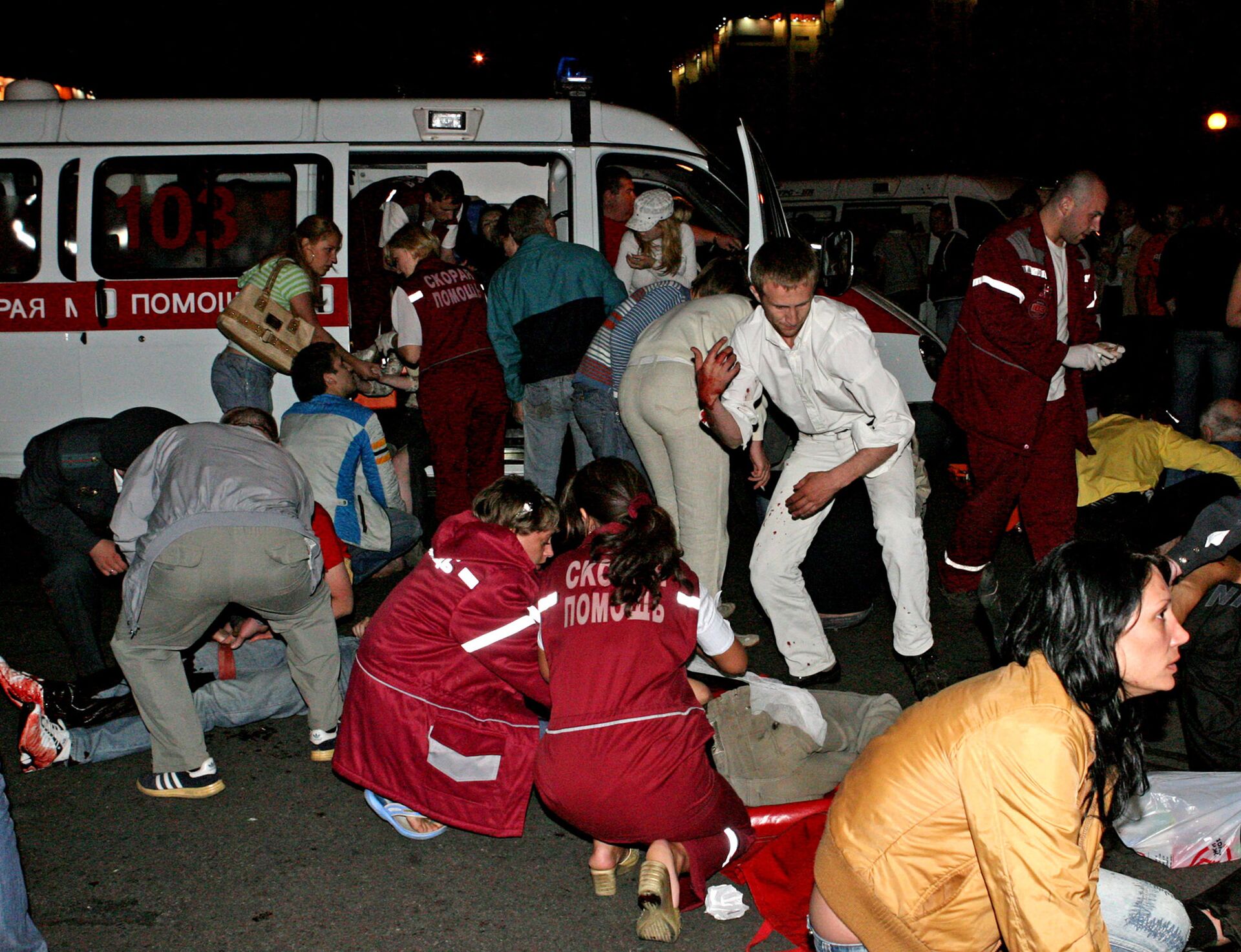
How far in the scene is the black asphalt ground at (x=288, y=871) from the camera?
129 inches

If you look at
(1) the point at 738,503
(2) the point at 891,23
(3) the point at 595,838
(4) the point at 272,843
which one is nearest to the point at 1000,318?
(1) the point at 738,503

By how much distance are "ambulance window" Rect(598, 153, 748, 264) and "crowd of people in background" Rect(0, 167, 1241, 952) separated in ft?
0.46

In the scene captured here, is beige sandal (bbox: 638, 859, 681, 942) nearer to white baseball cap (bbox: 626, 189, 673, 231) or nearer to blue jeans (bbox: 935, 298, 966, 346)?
white baseball cap (bbox: 626, 189, 673, 231)

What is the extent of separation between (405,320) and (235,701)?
103 inches

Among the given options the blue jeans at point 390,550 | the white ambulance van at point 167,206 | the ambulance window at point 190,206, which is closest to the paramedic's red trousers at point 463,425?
the blue jeans at point 390,550

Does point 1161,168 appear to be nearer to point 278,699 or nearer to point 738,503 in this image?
point 738,503

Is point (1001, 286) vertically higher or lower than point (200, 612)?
higher

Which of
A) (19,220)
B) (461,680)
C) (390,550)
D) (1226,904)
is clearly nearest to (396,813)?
(461,680)

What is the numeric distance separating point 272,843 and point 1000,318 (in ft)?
12.1

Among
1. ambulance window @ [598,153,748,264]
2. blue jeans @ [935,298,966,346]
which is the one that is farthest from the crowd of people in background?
blue jeans @ [935,298,966,346]

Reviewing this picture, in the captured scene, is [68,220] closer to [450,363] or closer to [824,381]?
[450,363]

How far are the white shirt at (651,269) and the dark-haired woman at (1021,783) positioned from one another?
14.3 ft

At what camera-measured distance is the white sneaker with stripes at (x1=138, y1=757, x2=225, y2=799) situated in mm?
4031

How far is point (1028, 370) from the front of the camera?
499 cm
